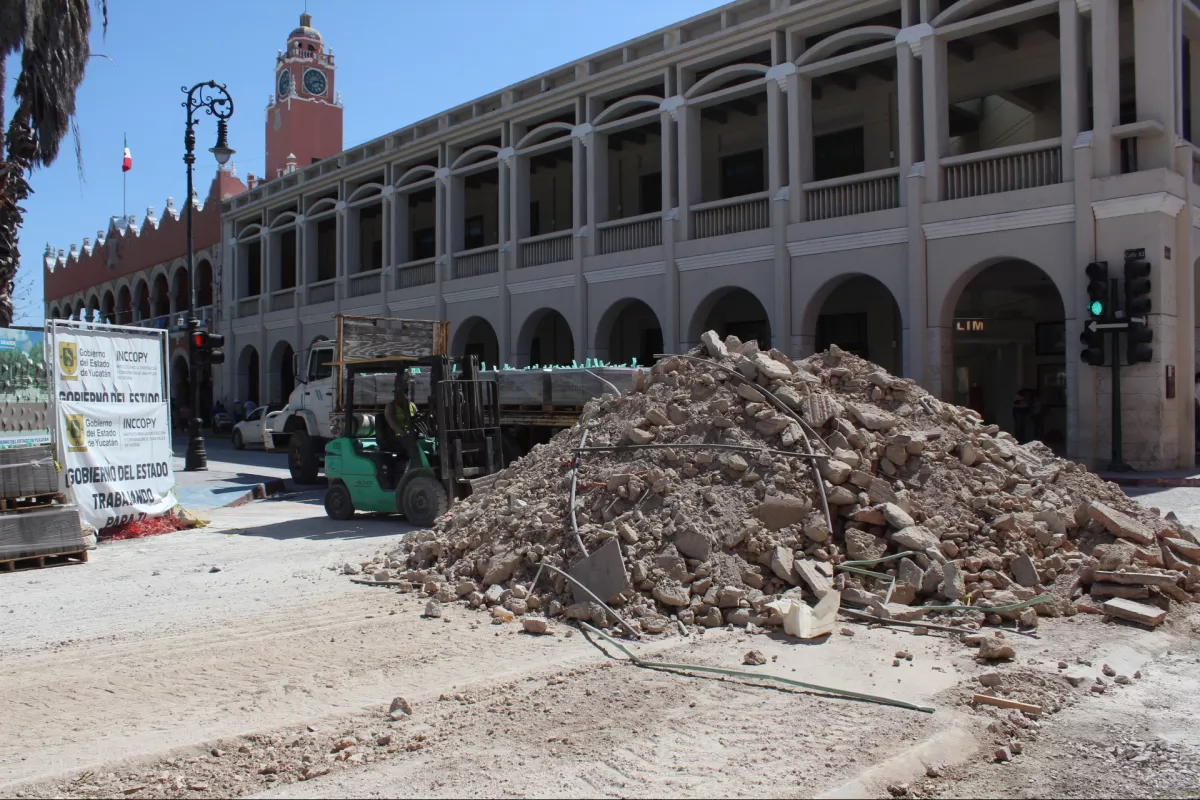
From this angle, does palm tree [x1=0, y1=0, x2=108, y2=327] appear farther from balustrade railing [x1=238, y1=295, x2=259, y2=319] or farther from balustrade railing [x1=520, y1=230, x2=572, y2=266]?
balustrade railing [x1=238, y1=295, x2=259, y2=319]

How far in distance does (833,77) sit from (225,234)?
94.2 ft

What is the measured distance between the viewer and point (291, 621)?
758cm

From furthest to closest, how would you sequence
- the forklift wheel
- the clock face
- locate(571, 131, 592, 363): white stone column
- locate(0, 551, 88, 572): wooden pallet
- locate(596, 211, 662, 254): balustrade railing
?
the clock face, locate(571, 131, 592, 363): white stone column, locate(596, 211, 662, 254): balustrade railing, the forklift wheel, locate(0, 551, 88, 572): wooden pallet

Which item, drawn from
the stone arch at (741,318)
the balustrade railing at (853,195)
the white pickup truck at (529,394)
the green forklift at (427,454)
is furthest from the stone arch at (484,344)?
the green forklift at (427,454)

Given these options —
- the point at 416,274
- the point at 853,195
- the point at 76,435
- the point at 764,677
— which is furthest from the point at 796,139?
the point at 764,677

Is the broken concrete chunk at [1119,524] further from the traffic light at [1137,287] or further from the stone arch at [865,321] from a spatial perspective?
the stone arch at [865,321]

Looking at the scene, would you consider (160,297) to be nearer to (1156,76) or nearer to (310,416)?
(310,416)

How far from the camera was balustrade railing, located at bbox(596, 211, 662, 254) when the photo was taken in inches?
919

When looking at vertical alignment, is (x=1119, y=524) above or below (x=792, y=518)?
below

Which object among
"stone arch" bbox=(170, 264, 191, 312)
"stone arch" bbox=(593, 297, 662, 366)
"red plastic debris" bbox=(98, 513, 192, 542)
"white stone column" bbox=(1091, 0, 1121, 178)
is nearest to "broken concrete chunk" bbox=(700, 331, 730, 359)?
"red plastic debris" bbox=(98, 513, 192, 542)

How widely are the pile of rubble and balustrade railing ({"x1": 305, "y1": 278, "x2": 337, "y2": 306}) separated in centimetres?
2581

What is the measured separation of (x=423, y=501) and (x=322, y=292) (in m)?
24.3

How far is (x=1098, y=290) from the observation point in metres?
15.9

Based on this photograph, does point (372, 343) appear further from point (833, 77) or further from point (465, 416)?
point (833, 77)
